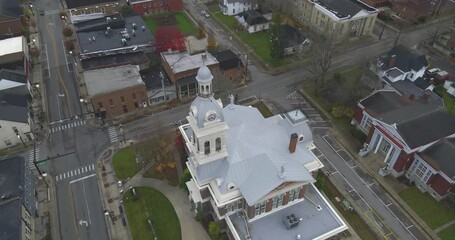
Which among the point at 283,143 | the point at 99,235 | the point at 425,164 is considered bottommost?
the point at 99,235

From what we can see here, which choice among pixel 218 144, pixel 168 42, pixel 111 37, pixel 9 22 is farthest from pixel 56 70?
pixel 218 144

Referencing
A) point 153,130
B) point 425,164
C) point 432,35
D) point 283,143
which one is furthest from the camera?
point 432,35

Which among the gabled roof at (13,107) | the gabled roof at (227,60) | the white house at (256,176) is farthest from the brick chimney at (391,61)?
the gabled roof at (13,107)

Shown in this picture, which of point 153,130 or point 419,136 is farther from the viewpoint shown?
point 153,130

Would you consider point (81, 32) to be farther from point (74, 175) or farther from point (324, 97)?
point (324, 97)

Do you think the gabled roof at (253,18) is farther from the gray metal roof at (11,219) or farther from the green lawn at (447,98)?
the gray metal roof at (11,219)

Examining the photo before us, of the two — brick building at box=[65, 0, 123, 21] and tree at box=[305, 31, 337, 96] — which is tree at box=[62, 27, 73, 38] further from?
tree at box=[305, 31, 337, 96]

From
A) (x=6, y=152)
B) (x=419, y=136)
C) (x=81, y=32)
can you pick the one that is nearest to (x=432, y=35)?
(x=419, y=136)

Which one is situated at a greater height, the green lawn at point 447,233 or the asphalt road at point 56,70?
the asphalt road at point 56,70
